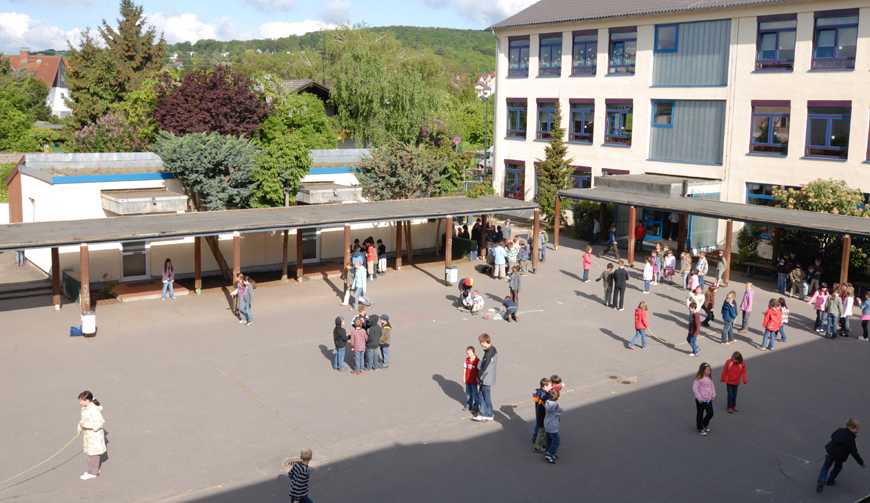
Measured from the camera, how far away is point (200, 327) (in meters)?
18.6

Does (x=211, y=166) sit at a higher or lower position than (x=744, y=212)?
higher

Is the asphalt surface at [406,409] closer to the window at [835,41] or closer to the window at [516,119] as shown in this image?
the window at [835,41]

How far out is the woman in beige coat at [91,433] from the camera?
→ 34.3 feet

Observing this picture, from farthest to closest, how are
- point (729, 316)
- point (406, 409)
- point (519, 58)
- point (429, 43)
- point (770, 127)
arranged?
1. point (429, 43)
2. point (519, 58)
3. point (770, 127)
4. point (729, 316)
5. point (406, 409)

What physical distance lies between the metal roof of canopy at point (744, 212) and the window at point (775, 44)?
260 inches

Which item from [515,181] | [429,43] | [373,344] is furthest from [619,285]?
[429,43]

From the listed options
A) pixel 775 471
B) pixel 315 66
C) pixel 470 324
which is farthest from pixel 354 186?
pixel 315 66

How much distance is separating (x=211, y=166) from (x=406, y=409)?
1425 cm

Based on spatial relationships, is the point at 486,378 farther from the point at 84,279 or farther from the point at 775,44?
the point at 775,44

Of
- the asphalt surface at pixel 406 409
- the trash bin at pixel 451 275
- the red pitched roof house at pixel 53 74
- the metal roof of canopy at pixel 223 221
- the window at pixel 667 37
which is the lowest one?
the asphalt surface at pixel 406 409

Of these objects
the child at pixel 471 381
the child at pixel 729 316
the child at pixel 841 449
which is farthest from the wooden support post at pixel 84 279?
the child at pixel 841 449

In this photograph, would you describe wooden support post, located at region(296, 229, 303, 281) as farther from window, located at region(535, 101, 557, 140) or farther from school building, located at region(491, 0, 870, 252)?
window, located at region(535, 101, 557, 140)

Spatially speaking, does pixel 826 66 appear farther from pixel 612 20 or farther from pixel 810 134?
pixel 612 20

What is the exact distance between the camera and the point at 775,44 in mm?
29438
